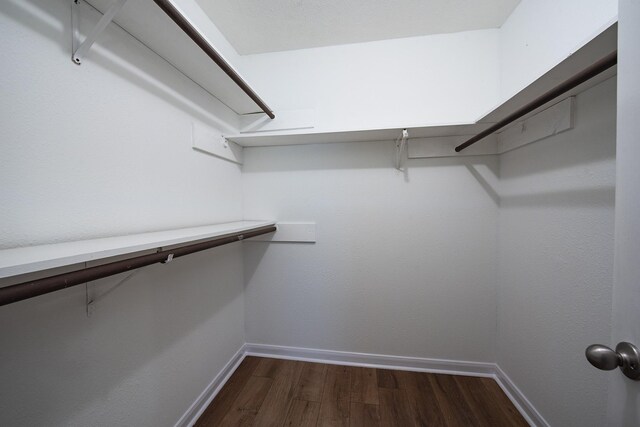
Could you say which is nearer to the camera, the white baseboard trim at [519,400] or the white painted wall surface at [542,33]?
the white painted wall surface at [542,33]

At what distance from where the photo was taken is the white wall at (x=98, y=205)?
564 millimetres

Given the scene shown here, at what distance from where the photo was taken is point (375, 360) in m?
1.54

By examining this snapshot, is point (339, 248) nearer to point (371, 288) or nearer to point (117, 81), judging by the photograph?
point (371, 288)

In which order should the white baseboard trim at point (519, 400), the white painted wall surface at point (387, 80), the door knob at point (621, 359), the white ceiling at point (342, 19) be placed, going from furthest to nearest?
the white painted wall surface at point (387, 80), the white ceiling at point (342, 19), the white baseboard trim at point (519, 400), the door knob at point (621, 359)

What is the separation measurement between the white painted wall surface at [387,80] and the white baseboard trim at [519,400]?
166 cm

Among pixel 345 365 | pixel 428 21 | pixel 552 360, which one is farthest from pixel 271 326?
pixel 428 21

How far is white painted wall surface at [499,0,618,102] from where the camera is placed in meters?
0.85

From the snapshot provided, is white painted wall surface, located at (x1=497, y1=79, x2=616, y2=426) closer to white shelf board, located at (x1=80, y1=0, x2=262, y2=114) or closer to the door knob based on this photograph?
the door knob

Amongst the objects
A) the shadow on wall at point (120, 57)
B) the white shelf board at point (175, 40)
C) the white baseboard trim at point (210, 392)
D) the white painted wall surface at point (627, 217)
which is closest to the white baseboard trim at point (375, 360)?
the white baseboard trim at point (210, 392)

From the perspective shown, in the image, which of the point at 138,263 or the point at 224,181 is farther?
the point at 224,181

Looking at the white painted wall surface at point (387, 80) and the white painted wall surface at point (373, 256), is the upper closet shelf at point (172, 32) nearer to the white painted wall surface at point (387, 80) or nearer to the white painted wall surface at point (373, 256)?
the white painted wall surface at point (387, 80)

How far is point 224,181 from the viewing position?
4.68 ft

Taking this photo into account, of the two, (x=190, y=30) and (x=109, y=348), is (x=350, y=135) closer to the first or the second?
(x=190, y=30)

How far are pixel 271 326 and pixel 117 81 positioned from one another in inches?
66.3
